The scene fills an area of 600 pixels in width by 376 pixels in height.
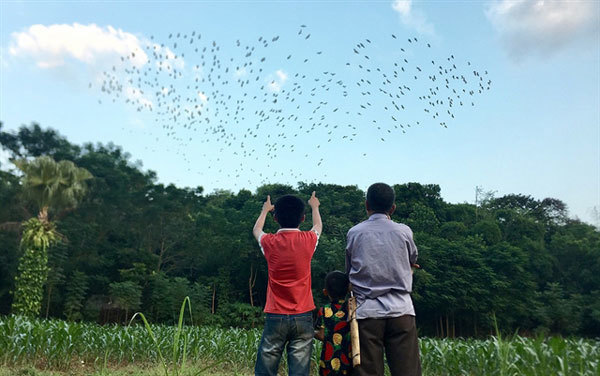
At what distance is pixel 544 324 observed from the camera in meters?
34.1

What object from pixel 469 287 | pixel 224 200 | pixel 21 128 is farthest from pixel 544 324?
pixel 21 128

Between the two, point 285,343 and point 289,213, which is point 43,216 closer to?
point 289,213

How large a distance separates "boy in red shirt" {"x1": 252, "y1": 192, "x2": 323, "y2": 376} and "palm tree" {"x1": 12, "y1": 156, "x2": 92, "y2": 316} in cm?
2105

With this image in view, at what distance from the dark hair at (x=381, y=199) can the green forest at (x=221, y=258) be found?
25.8 meters

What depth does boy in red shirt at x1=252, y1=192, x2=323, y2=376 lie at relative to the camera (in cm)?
330

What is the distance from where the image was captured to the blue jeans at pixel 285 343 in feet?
10.8

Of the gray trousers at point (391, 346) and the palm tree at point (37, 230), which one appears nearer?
the gray trousers at point (391, 346)

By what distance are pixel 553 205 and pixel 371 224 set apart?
50.6m

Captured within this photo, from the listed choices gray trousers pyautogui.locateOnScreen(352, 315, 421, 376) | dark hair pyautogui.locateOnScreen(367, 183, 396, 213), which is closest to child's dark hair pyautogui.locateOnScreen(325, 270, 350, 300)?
gray trousers pyautogui.locateOnScreen(352, 315, 421, 376)

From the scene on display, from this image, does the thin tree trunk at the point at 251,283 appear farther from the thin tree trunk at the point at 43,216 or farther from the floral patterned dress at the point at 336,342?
the floral patterned dress at the point at 336,342

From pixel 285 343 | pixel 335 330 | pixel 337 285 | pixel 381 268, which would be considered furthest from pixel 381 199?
pixel 285 343

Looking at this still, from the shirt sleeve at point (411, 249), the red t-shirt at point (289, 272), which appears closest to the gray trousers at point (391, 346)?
the shirt sleeve at point (411, 249)

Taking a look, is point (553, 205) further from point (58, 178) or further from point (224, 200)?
point (58, 178)

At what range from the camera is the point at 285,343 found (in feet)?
11.0
